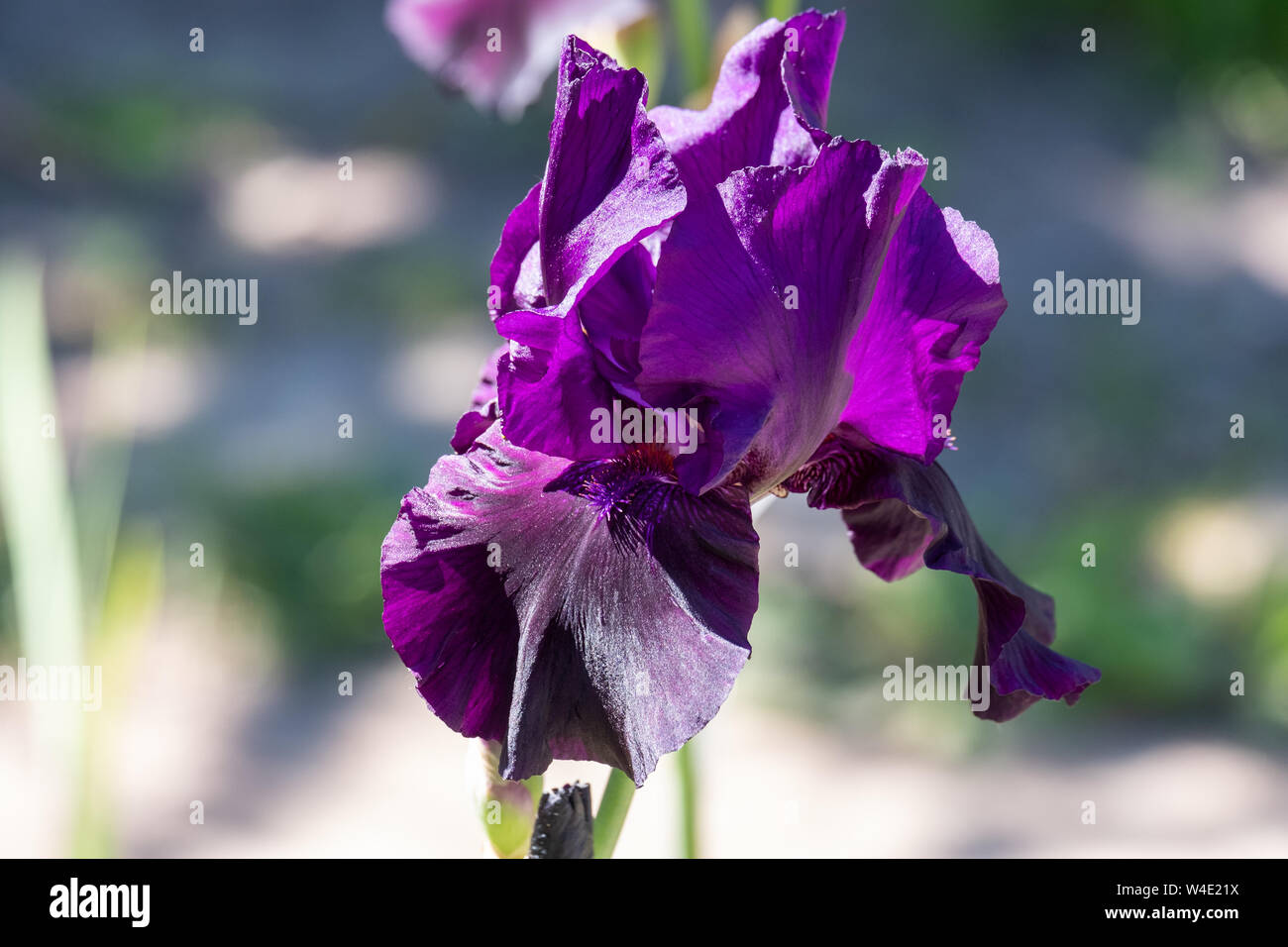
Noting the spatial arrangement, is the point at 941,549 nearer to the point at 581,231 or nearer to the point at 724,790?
the point at 581,231

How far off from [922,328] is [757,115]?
0.21 m

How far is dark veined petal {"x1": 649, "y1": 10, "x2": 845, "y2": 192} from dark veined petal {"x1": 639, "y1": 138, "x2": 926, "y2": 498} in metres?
0.13

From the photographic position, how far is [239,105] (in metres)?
5.57

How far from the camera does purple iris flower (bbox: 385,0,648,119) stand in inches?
71.0

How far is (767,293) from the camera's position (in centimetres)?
79

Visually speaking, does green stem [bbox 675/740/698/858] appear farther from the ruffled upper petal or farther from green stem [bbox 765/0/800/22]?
green stem [bbox 765/0/800/22]

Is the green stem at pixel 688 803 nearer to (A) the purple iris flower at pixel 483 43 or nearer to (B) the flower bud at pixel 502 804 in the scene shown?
(B) the flower bud at pixel 502 804

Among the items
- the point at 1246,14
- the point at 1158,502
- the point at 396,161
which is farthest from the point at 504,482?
the point at 1246,14

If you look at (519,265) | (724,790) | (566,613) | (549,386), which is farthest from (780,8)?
(724,790)

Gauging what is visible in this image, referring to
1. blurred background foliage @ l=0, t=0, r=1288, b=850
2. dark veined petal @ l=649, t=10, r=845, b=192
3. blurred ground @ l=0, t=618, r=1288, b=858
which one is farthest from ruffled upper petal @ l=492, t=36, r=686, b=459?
blurred ground @ l=0, t=618, r=1288, b=858

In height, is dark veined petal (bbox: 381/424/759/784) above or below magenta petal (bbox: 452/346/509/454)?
below

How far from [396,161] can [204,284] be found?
998 millimetres

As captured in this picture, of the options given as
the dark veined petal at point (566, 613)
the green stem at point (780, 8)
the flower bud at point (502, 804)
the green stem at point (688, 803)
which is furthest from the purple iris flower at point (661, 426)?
the green stem at point (780, 8)
